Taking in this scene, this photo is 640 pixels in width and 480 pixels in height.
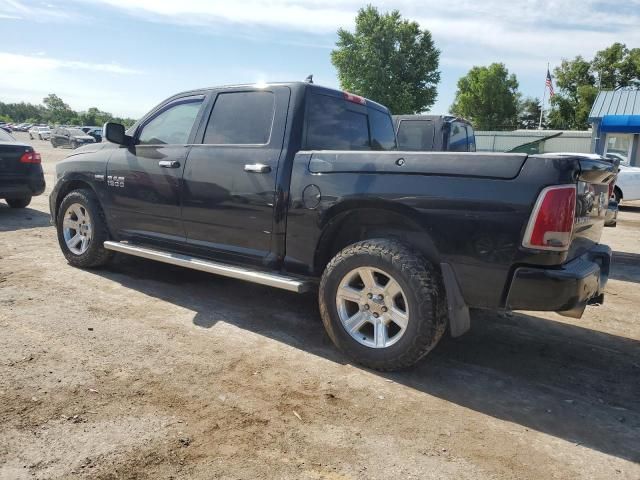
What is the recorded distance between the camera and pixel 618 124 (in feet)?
75.1

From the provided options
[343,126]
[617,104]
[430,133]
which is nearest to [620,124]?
[617,104]

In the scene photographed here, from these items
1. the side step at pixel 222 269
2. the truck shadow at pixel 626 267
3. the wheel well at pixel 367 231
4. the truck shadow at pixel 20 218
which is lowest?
the truck shadow at pixel 626 267

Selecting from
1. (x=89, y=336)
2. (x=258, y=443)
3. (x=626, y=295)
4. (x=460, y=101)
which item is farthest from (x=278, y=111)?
(x=460, y=101)

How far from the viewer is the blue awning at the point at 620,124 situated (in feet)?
73.7

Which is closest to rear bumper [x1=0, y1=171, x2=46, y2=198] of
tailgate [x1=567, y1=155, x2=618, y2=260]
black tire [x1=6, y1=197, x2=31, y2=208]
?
black tire [x1=6, y1=197, x2=31, y2=208]

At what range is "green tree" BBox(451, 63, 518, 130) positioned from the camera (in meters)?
55.8

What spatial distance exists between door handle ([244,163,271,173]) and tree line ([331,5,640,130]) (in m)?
35.2

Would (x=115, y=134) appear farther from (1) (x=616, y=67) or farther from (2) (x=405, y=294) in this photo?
(1) (x=616, y=67)

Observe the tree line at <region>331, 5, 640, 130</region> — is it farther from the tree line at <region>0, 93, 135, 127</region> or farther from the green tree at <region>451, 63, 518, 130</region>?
the tree line at <region>0, 93, 135, 127</region>

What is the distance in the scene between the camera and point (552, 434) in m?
2.79

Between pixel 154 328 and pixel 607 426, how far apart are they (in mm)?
3163

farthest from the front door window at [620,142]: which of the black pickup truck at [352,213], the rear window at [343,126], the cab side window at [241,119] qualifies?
the cab side window at [241,119]

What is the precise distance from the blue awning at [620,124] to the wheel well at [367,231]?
76.7 feet

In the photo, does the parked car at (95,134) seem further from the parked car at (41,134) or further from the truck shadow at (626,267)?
the truck shadow at (626,267)
